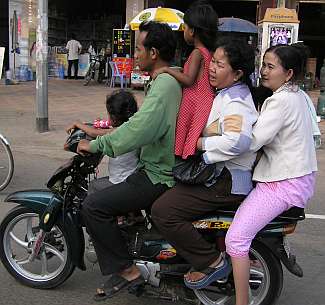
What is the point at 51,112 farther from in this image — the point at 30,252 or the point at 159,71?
the point at 159,71

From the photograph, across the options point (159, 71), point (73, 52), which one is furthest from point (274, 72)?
point (73, 52)

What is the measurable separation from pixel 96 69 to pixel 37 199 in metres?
16.5

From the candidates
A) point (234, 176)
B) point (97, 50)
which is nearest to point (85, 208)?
point (234, 176)

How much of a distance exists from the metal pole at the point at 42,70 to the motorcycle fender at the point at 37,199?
6543 millimetres

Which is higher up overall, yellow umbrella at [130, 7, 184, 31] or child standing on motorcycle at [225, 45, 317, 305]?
yellow umbrella at [130, 7, 184, 31]

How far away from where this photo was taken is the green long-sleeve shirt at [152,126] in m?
3.05

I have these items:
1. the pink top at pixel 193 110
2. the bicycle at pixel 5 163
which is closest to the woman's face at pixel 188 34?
the pink top at pixel 193 110

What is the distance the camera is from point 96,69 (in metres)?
19.7

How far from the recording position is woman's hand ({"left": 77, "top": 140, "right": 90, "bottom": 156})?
3201 millimetres

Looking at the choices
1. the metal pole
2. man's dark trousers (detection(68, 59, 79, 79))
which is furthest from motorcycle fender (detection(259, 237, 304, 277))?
man's dark trousers (detection(68, 59, 79, 79))

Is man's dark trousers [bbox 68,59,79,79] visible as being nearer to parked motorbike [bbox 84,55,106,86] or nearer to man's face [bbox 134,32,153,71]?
parked motorbike [bbox 84,55,106,86]

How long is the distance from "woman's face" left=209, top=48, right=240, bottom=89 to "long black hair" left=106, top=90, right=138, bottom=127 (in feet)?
2.03

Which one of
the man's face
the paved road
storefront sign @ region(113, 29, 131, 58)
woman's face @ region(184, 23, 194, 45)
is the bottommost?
the paved road

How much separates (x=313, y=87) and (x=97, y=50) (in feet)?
28.5
